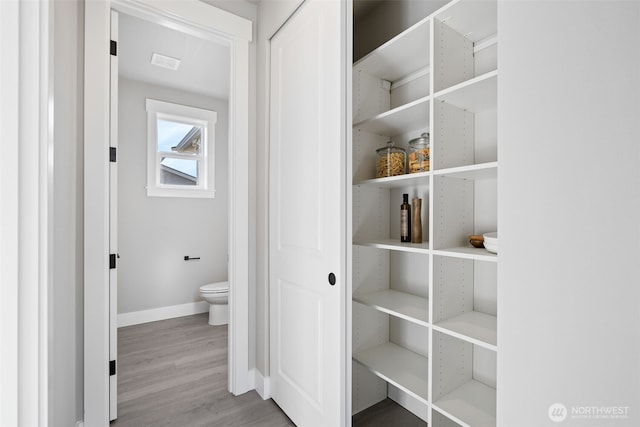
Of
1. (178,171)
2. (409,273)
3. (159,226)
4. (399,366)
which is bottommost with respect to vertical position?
(399,366)

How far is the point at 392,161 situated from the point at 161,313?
318 centimetres

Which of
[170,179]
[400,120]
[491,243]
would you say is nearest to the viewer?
[491,243]

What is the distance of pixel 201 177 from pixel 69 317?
2507mm

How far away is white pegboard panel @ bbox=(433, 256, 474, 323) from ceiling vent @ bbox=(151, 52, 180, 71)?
3.01 meters

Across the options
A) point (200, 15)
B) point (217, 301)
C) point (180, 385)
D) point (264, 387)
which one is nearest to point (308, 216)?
point (264, 387)

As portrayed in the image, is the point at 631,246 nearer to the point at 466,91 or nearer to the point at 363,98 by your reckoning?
the point at 466,91

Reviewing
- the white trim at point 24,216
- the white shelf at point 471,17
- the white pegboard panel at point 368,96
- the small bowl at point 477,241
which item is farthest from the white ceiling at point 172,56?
the small bowl at point 477,241

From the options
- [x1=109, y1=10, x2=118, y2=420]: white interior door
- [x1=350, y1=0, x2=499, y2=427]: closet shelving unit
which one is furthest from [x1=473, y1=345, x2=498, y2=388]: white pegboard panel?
[x1=109, y1=10, x2=118, y2=420]: white interior door

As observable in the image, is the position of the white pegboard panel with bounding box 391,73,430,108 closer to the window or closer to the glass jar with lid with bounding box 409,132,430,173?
the glass jar with lid with bounding box 409,132,430,173

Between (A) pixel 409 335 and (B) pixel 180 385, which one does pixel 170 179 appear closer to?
(B) pixel 180 385

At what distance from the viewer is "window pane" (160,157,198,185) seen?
3.50m

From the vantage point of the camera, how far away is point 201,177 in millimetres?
3748

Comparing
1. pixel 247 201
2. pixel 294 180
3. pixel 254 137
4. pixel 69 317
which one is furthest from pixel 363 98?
pixel 69 317

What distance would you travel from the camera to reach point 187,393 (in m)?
2.01
